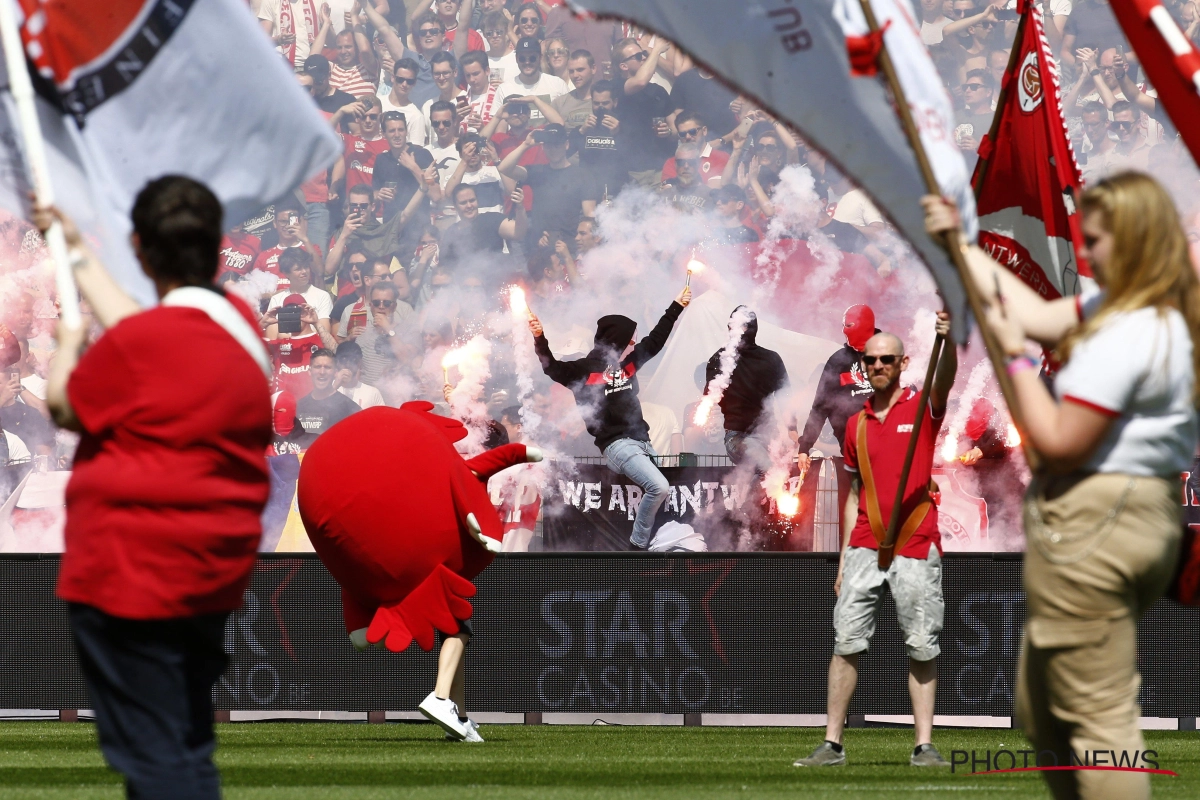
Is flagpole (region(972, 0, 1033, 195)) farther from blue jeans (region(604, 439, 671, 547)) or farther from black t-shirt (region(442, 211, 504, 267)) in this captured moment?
black t-shirt (region(442, 211, 504, 267))

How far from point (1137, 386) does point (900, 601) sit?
434cm

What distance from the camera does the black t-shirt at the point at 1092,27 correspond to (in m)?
18.5

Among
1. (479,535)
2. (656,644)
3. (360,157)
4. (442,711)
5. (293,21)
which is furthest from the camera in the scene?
(293,21)

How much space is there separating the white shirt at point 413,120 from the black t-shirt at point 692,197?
293 cm

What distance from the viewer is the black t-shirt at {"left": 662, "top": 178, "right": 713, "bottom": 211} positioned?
18453 millimetres

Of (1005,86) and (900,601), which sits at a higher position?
(1005,86)

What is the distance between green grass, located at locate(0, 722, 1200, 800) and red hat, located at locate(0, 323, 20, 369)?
323 inches

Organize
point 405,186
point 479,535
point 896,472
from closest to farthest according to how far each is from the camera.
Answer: point 896,472 < point 479,535 < point 405,186

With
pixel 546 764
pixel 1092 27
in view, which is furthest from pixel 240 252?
pixel 546 764

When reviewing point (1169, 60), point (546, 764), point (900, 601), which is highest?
point (1169, 60)

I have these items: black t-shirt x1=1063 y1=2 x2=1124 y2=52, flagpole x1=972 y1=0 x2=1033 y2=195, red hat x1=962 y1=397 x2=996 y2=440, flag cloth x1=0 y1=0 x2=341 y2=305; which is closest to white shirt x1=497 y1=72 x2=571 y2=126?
black t-shirt x1=1063 y1=2 x2=1124 y2=52

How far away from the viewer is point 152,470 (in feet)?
11.1

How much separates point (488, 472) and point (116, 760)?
20.0 ft

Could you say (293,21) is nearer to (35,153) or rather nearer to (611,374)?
(611,374)
